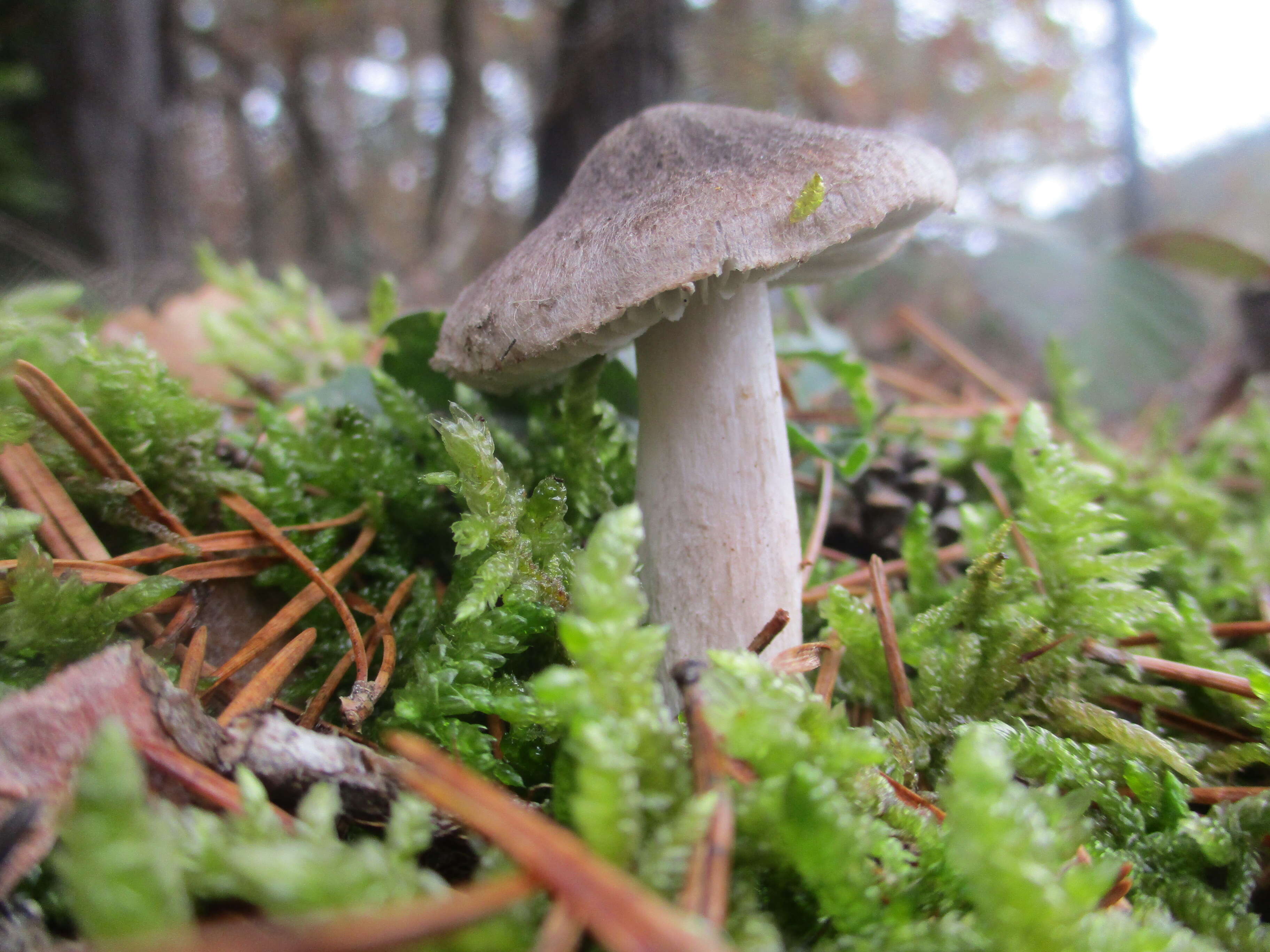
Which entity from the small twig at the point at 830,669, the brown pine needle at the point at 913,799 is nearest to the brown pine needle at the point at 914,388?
the small twig at the point at 830,669

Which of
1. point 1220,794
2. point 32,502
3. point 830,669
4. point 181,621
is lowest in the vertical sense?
point 1220,794

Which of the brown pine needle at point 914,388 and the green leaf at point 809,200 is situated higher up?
the green leaf at point 809,200

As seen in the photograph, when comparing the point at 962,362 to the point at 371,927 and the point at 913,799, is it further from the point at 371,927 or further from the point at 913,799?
the point at 371,927

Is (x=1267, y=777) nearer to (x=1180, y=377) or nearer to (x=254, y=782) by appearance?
(x=254, y=782)

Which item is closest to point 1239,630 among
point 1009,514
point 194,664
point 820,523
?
point 1009,514

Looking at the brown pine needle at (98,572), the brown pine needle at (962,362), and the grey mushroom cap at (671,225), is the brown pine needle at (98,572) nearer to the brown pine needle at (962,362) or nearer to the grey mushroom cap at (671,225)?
the grey mushroom cap at (671,225)

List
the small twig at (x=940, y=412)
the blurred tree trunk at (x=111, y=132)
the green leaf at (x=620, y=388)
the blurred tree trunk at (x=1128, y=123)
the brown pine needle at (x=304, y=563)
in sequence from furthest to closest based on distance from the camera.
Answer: the blurred tree trunk at (x=1128, y=123), the blurred tree trunk at (x=111, y=132), the small twig at (x=940, y=412), the green leaf at (x=620, y=388), the brown pine needle at (x=304, y=563)
